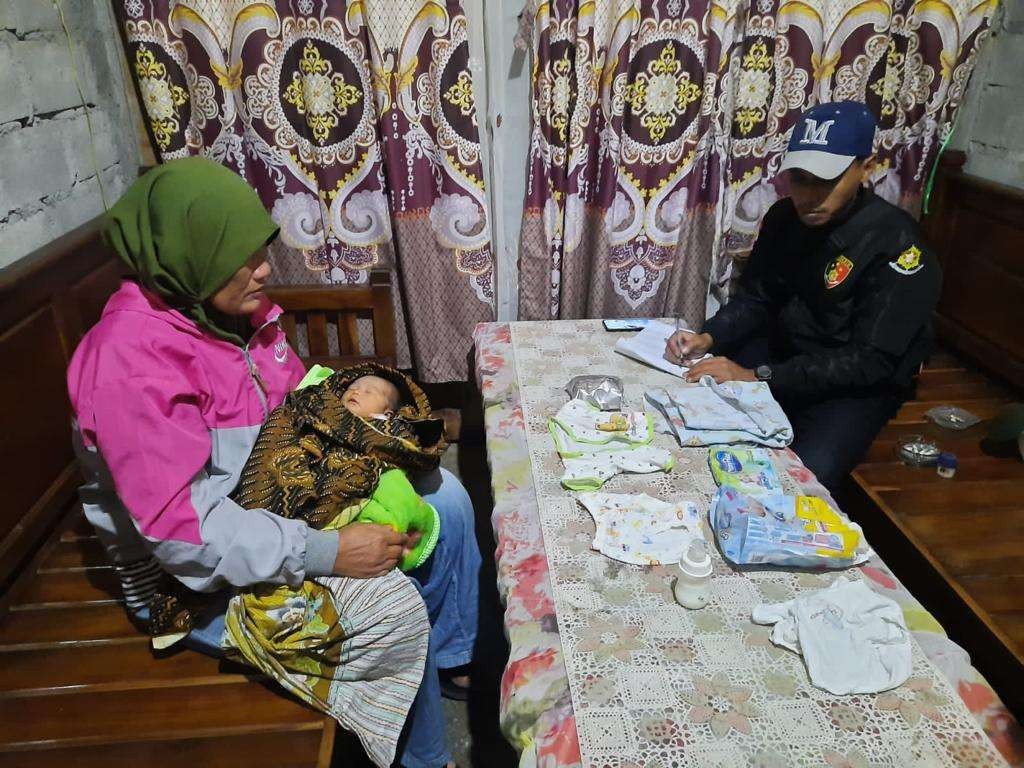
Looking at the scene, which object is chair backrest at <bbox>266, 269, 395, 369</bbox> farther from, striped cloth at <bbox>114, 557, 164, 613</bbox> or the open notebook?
striped cloth at <bbox>114, 557, 164, 613</bbox>

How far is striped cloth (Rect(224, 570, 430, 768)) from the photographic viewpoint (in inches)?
48.4

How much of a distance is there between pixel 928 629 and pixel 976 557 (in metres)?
0.67

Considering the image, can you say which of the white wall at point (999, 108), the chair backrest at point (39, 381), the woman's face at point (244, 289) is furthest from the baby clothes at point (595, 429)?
the white wall at point (999, 108)

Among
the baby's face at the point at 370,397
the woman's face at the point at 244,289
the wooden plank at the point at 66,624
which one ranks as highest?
the woman's face at the point at 244,289

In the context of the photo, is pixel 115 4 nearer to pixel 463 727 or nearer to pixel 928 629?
pixel 463 727

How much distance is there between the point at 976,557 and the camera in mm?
1640

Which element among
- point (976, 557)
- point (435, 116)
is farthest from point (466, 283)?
point (976, 557)

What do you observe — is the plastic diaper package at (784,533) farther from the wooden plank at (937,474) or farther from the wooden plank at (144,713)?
the wooden plank at (144,713)

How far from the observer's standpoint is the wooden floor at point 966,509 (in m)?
1.53

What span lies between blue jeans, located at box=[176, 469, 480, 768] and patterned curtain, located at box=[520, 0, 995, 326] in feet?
3.40

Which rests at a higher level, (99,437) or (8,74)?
(8,74)

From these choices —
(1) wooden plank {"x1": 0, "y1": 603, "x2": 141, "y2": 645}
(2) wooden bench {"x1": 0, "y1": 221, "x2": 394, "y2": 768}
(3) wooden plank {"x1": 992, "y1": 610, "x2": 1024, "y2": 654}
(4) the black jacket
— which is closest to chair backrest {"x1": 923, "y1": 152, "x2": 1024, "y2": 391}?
(4) the black jacket

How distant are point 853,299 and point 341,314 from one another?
5.02 ft

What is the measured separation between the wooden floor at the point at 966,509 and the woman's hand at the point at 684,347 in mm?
556
